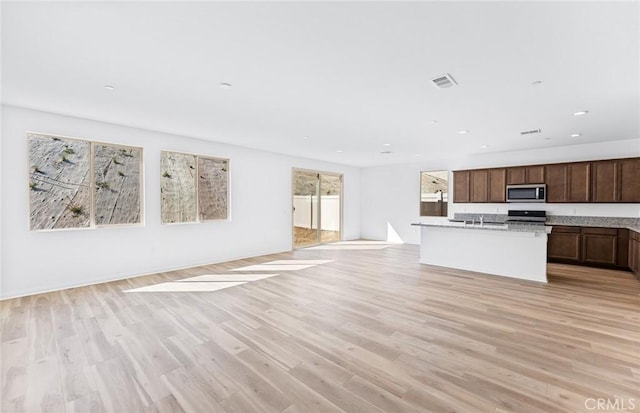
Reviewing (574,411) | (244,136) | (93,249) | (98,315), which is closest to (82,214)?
(93,249)

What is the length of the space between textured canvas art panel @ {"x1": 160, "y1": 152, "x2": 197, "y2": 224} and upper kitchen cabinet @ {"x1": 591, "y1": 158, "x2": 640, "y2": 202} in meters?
8.39

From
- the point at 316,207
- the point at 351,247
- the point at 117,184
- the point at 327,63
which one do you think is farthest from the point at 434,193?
the point at 117,184

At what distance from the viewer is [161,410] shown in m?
1.81

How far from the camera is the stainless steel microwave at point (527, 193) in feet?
20.9

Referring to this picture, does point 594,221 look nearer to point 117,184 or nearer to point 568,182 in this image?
point 568,182

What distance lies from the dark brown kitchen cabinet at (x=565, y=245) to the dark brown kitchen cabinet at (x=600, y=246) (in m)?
0.11

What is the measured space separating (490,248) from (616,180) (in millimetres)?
3154

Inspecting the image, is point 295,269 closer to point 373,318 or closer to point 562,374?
point 373,318

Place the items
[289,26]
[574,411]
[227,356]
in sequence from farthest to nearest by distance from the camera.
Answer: [227,356]
[289,26]
[574,411]

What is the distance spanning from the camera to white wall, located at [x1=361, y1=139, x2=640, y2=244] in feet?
19.5

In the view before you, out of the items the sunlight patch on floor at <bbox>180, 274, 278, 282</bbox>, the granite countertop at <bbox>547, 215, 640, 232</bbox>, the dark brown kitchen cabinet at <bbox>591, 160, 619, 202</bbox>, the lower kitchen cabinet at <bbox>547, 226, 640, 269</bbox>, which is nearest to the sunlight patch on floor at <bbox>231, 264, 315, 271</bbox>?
the sunlight patch on floor at <bbox>180, 274, 278, 282</bbox>

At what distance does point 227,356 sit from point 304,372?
727 millimetres
